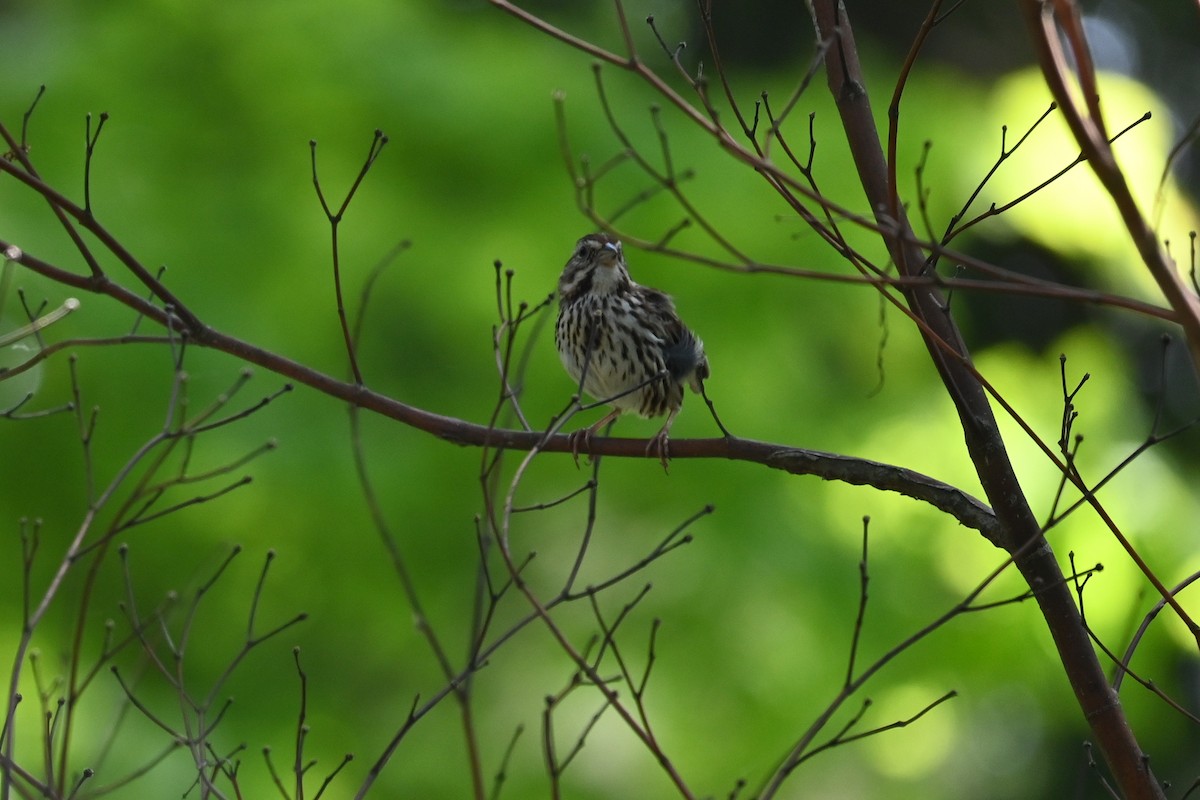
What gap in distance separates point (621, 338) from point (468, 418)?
0.91 m

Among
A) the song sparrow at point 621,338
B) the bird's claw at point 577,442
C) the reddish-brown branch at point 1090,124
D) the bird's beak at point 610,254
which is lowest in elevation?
the reddish-brown branch at point 1090,124

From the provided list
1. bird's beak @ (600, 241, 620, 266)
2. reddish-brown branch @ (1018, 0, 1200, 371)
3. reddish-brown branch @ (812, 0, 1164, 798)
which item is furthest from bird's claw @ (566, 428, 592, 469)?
reddish-brown branch @ (1018, 0, 1200, 371)

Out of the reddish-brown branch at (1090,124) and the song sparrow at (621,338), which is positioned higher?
the song sparrow at (621,338)

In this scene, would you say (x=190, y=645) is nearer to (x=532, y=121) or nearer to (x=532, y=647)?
(x=532, y=647)

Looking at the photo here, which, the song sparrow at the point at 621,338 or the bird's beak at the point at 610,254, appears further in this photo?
the bird's beak at the point at 610,254

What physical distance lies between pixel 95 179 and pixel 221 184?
1.77 ft

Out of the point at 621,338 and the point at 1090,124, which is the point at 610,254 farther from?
the point at 1090,124

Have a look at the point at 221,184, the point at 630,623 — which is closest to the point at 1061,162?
the point at 630,623

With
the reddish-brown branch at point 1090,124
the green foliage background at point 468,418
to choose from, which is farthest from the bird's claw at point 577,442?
the reddish-brown branch at point 1090,124

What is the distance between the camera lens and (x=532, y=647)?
18.3 feet

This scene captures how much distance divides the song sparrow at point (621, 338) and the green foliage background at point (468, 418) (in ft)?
1.44

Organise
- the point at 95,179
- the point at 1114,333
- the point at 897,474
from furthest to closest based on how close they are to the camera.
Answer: the point at 1114,333 < the point at 95,179 < the point at 897,474

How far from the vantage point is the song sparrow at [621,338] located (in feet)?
15.6

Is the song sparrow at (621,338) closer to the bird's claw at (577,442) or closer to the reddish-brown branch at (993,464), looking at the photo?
the bird's claw at (577,442)
